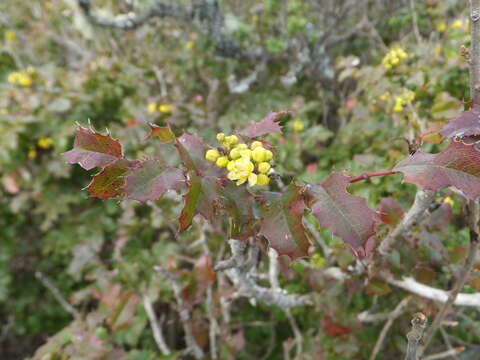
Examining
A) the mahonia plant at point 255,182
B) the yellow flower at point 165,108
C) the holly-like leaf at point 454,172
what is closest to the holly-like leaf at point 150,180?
the mahonia plant at point 255,182

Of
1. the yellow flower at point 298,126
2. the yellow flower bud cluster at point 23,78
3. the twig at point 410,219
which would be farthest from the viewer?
the yellow flower bud cluster at point 23,78

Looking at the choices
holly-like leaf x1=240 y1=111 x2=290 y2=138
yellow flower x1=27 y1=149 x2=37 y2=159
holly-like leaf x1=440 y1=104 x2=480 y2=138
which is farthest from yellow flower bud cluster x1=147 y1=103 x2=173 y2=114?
holly-like leaf x1=440 y1=104 x2=480 y2=138

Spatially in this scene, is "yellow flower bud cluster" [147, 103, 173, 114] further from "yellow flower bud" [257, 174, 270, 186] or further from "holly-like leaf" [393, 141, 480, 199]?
"holly-like leaf" [393, 141, 480, 199]

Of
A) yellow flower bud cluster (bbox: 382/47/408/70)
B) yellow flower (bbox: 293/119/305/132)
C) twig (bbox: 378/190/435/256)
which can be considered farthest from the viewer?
yellow flower (bbox: 293/119/305/132)

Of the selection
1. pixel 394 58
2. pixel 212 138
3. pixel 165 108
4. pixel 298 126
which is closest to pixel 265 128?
pixel 212 138

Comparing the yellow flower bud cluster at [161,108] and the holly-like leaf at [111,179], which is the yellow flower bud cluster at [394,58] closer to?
the holly-like leaf at [111,179]

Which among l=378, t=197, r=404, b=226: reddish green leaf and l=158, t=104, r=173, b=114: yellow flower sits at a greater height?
l=378, t=197, r=404, b=226: reddish green leaf

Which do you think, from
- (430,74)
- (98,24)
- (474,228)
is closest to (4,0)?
(98,24)
